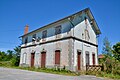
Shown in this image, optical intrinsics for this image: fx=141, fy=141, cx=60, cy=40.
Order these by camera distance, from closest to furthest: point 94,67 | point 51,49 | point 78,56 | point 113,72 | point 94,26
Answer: point 113,72 → point 94,67 → point 78,56 → point 51,49 → point 94,26

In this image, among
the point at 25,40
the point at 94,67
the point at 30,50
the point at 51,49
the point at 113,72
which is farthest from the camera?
the point at 25,40

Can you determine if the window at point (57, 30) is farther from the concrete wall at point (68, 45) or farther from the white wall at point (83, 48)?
the white wall at point (83, 48)

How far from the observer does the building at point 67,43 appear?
16.8 meters

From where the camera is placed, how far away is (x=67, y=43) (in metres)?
17.0

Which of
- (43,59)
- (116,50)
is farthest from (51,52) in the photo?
(116,50)

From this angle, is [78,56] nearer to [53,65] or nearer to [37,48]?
[53,65]

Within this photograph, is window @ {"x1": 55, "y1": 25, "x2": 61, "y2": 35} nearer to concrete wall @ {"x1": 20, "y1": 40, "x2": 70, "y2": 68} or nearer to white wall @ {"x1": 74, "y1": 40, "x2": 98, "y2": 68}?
concrete wall @ {"x1": 20, "y1": 40, "x2": 70, "y2": 68}

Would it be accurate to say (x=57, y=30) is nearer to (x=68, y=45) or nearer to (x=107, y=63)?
(x=68, y=45)

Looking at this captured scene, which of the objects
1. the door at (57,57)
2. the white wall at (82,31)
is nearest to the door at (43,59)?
the door at (57,57)

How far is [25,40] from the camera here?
26.4 metres

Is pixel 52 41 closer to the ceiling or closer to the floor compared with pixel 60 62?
closer to the ceiling

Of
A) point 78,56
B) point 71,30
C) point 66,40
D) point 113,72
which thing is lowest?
point 113,72

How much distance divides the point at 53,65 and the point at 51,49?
7.47 ft

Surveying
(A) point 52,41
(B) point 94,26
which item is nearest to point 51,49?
(A) point 52,41
